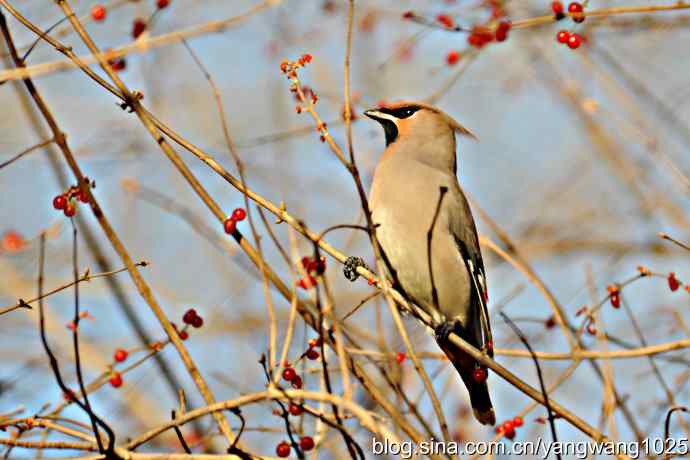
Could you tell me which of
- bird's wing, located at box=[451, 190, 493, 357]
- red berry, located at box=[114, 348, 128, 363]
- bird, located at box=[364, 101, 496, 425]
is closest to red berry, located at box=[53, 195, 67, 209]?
red berry, located at box=[114, 348, 128, 363]

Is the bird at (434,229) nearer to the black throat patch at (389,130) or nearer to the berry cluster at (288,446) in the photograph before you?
the black throat patch at (389,130)

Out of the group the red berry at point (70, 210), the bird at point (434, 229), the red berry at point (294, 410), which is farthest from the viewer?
the bird at point (434, 229)

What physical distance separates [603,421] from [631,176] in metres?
2.10

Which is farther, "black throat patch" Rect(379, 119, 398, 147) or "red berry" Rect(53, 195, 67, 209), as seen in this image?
"black throat patch" Rect(379, 119, 398, 147)

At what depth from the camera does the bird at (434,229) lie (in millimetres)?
4355

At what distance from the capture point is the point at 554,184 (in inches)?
337

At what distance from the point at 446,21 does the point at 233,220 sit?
160 cm

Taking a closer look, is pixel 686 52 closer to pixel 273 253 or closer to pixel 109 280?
pixel 273 253

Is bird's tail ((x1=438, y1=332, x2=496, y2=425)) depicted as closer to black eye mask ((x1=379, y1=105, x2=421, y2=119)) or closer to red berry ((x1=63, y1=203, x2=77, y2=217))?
black eye mask ((x1=379, y1=105, x2=421, y2=119))

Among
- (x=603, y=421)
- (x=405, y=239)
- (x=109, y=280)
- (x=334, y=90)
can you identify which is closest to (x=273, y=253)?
(x=334, y=90)

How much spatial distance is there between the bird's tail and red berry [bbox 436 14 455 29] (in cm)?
131

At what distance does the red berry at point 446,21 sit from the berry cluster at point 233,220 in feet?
4.74

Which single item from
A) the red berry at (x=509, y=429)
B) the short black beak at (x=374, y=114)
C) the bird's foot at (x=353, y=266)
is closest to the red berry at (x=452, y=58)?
the short black beak at (x=374, y=114)

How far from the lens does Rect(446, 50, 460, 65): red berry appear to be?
14.7ft
